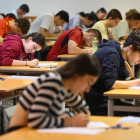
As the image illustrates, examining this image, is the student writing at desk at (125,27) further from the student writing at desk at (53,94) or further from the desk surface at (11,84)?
the student writing at desk at (53,94)

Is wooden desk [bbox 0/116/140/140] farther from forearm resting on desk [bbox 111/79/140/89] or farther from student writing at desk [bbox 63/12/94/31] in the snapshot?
student writing at desk [bbox 63/12/94/31]

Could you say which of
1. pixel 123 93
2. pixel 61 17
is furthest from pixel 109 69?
pixel 61 17

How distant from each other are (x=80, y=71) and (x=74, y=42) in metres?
2.89

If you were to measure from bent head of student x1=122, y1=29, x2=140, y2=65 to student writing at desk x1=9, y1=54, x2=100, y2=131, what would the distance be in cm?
121

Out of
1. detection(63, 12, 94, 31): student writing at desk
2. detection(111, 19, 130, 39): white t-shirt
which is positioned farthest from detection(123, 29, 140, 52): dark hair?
detection(63, 12, 94, 31): student writing at desk

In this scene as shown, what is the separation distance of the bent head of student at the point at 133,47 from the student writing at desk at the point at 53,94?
1208 millimetres

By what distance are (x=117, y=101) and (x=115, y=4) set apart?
675 cm

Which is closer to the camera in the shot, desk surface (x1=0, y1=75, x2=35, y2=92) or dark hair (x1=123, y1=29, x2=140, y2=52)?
desk surface (x1=0, y1=75, x2=35, y2=92)

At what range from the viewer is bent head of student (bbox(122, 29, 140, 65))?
93.3 inches

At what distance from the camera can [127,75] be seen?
2709 millimetres

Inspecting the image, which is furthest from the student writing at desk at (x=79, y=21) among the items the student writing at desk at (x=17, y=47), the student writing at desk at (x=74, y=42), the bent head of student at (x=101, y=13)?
the student writing at desk at (x=17, y=47)

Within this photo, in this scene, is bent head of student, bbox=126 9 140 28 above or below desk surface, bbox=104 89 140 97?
above

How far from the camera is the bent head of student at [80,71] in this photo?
1.23 meters

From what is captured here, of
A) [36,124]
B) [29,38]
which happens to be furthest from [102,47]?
[36,124]
